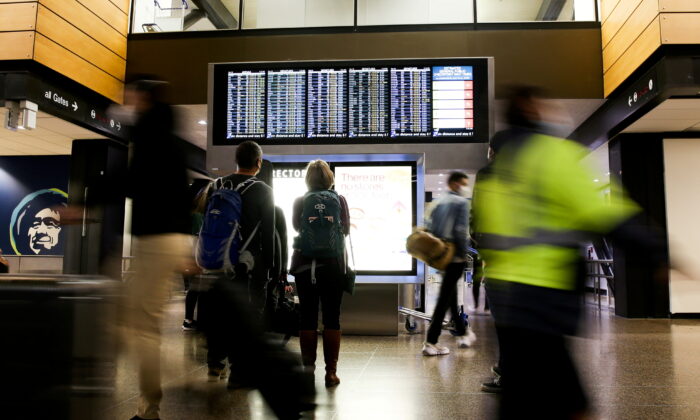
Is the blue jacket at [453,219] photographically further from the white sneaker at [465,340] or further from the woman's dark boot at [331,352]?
the woman's dark boot at [331,352]

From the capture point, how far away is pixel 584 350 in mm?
5336

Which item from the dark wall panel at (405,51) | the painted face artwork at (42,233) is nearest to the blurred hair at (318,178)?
the dark wall panel at (405,51)

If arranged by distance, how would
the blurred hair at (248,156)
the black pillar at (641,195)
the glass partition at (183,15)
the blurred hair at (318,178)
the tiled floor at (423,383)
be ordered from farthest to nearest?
the glass partition at (183,15) → the black pillar at (641,195) → the blurred hair at (318,178) → the blurred hair at (248,156) → the tiled floor at (423,383)

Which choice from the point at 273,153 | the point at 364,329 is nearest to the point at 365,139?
the point at 273,153

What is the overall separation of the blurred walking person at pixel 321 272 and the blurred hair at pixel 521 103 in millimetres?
2115

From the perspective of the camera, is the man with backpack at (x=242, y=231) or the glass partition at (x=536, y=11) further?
the glass partition at (x=536, y=11)

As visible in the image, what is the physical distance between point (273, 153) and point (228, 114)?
0.78m

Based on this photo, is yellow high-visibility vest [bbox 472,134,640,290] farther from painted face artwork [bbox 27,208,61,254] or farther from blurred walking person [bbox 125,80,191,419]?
painted face artwork [bbox 27,208,61,254]

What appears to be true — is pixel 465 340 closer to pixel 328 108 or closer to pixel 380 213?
pixel 380 213

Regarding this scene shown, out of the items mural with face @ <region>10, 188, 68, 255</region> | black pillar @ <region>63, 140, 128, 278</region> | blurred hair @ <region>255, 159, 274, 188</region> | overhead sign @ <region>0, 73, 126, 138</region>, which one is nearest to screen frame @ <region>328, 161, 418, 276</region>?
blurred hair @ <region>255, 159, 274, 188</region>

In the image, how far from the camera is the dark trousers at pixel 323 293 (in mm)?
3789

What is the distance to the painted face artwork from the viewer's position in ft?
43.4

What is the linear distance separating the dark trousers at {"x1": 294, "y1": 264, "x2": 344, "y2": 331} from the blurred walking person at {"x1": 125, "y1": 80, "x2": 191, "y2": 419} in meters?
1.28

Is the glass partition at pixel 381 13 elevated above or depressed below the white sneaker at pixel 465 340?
above
